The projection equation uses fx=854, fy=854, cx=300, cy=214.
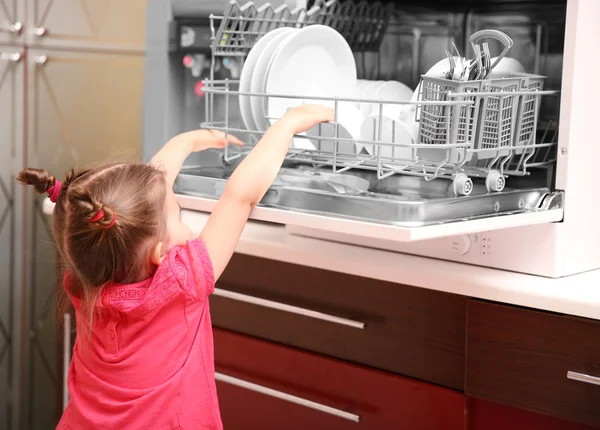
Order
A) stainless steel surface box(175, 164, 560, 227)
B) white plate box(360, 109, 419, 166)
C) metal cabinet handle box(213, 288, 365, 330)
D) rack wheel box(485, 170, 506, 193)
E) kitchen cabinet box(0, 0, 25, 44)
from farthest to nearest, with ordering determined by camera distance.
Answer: kitchen cabinet box(0, 0, 25, 44)
metal cabinet handle box(213, 288, 365, 330)
white plate box(360, 109, 419, 166)
rack wheel box(485, 170, 506, 193)
stainless steel surface box(175, 164, 560, 227)

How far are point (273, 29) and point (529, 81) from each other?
468 millimetres

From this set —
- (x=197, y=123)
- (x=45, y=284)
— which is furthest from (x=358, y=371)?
(x=45, y=284)

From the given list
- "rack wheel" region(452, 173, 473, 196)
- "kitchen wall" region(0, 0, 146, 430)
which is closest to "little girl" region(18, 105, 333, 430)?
"rack wheel" region(452, 173, 473, 196)

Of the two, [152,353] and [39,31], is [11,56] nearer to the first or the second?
[39,31]

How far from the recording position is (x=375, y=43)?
1563mm

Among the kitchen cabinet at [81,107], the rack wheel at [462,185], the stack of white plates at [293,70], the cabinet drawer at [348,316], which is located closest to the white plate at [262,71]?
the stack of white plates at [293,70]

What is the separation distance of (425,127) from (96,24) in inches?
47.2

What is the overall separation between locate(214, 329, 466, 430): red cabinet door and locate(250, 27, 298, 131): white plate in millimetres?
406

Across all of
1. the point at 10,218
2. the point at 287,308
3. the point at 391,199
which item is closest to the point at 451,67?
the point at 391,199

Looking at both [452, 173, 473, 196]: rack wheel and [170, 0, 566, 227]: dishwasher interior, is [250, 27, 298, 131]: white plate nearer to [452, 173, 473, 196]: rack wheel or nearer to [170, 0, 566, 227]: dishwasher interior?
[170, 0, 566, 227]: dishwasher interior

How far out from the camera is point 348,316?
1.38 metres

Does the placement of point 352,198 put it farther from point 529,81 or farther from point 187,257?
point 529,81

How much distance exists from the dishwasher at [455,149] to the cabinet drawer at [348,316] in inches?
3.3

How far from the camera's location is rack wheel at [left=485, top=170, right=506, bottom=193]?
112 cm
